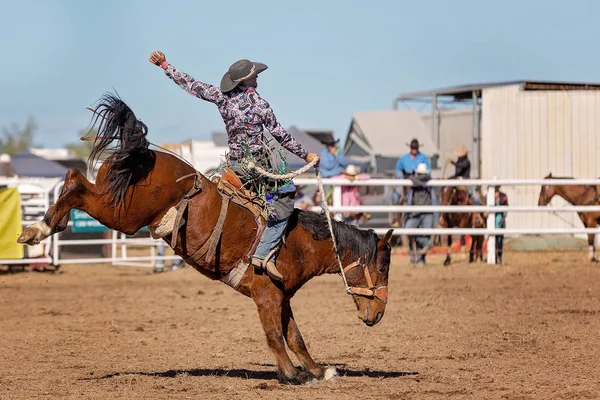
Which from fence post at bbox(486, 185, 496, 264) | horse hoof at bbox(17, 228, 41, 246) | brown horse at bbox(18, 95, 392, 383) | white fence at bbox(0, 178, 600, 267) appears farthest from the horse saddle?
fence post at bbox(486, 185, 496, 264)

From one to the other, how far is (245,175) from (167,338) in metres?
3.06

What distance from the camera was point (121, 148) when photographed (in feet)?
20.8

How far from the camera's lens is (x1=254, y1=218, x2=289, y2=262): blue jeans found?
6672mm

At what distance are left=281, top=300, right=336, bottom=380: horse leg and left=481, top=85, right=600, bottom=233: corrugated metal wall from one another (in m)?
17.7

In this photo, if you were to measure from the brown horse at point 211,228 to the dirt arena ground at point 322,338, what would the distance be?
0.55 meters

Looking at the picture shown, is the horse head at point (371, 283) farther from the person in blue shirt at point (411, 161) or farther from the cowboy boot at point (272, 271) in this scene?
the person in blue shirt at point (411, 161)

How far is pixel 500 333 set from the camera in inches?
363

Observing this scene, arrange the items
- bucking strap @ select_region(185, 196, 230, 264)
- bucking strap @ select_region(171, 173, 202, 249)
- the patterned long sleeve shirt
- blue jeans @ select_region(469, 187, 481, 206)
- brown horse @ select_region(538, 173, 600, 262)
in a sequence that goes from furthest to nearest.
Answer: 1. blue jeans @ select_region(469, 187, 481, 206)
2. brown horse @ select_region(538, 173, 600, 262)
3. the patterned long sleeve shirt
4. bucking strap @ select_region(185, 196, 230, 264)
5. bucking strap @ select_region(171, 173, 202, 249)

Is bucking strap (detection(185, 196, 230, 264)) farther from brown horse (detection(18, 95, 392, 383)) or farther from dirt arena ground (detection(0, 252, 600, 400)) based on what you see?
dirt arena ground (detection(0, 252, 600, 400))

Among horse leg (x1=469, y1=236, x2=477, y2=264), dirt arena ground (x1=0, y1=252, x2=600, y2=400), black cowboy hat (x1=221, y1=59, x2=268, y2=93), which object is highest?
black cowboy hat (x1=221, y1=59, x2=268, y2=93)

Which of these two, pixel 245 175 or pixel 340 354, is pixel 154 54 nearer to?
pixel 245 175

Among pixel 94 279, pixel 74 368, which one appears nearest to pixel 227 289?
pixel 94 279

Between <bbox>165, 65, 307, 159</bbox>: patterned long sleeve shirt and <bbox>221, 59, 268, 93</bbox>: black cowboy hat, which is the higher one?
<bbox>221, 59, 268, 93</bbox>: black cowboy hat

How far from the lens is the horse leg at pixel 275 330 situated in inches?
264
